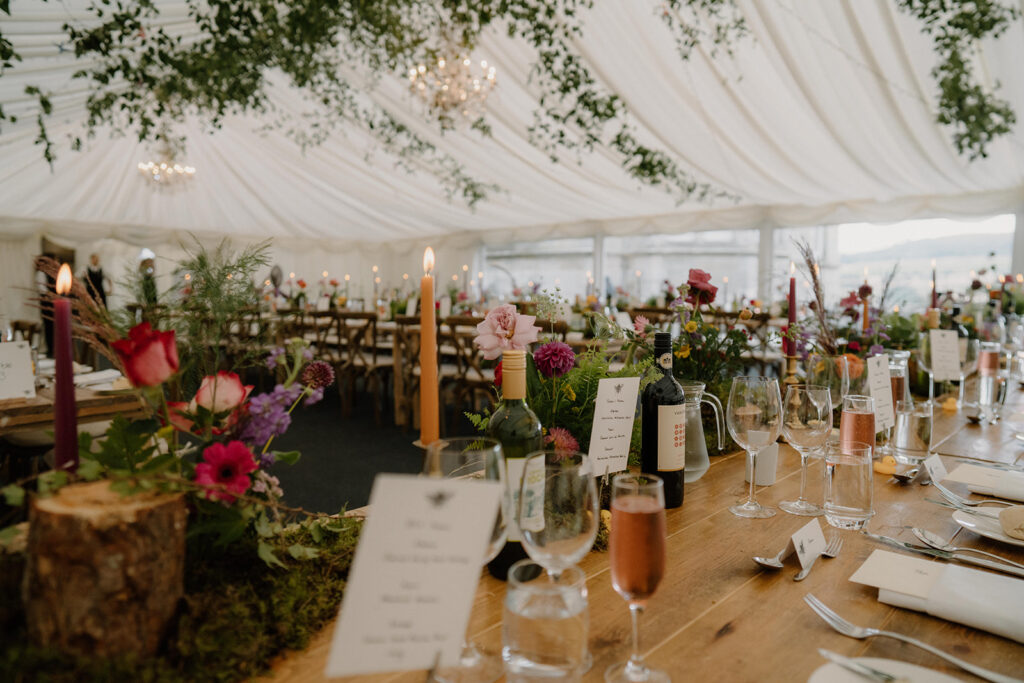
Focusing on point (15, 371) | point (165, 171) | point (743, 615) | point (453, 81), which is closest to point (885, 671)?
point (743, 615)

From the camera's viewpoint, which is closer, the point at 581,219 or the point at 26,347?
the point at 26,347

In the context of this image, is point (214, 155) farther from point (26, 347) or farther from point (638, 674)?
point (638, 674)

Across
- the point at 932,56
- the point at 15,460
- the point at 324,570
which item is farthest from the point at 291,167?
the point at 324,570

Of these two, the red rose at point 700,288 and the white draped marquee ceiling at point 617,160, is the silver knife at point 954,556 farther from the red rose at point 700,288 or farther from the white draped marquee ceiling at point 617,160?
the white draped marquee ceiling at point 617,160

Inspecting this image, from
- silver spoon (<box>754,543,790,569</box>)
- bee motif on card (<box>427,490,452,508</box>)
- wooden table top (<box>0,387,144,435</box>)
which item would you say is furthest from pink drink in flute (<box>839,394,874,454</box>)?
wooden table top (<box>0,387,144,435</box>)

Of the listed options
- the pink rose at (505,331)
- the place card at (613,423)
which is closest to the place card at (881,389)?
the place card at (613,423)

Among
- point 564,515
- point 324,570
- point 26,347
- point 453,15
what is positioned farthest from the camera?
point 453,15

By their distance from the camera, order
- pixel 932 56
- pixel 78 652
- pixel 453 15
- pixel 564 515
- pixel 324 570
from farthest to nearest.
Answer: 1. pixel 453 15
2. pixel 932 56
3. pixel 324 570
4. pixel 564 515
5. pixel 78 652

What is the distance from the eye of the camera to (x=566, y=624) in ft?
1.80

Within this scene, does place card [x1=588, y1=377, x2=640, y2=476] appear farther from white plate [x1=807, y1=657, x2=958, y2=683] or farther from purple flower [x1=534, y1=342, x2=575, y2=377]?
white plate [x1=807, y1=657, x2=958, y2=683]

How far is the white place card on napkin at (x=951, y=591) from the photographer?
2.27 ft

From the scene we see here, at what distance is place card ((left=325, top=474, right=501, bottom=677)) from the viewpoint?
45cm

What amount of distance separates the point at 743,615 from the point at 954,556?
15.3 inches

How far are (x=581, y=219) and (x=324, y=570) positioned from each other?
9.27 meters
